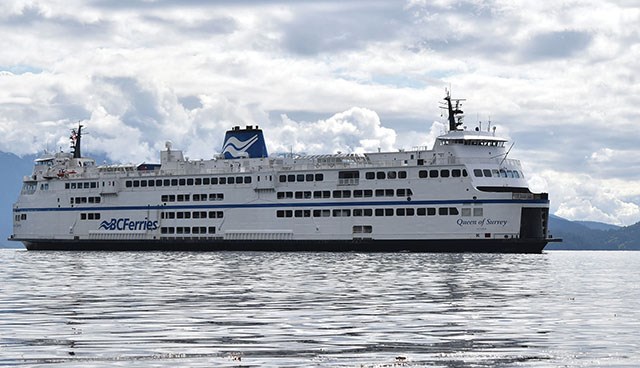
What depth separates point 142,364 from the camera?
52.0ft

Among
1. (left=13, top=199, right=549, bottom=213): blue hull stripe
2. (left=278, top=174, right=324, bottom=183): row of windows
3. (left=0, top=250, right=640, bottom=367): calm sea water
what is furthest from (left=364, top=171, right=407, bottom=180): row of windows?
(left=0, top=250, right=640, bottom=367): calm sea water

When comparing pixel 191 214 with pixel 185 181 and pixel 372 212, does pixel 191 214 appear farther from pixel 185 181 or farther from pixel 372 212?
pixel 372 212

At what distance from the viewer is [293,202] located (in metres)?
85.5

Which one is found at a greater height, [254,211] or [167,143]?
[167,143]

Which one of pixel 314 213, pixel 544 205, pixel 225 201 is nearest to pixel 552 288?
pixel 544 205

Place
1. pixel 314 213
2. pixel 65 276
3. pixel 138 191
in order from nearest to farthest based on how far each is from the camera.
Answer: pixel 65 276, pixel 314 213, pixel 138 191

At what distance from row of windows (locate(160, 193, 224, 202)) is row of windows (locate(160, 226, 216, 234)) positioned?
2483mm

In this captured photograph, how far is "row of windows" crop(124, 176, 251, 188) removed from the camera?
8919cm

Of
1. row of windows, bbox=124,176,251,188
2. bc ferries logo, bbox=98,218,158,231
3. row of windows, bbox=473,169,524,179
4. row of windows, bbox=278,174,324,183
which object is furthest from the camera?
bc ferries logo, bbox=98,218,158,231

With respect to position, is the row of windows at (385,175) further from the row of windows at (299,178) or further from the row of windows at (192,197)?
the row of windows at (192,197)

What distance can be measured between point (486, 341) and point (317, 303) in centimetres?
962

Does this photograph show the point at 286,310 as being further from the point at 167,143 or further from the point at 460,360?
the point at 167,143

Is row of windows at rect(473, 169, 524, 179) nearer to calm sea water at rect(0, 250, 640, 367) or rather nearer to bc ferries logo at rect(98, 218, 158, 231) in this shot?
bc ferries logo at rect(98, 218, 158, 231)

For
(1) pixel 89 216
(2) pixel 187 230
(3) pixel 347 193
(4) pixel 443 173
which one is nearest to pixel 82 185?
(1) pixel 89 216
